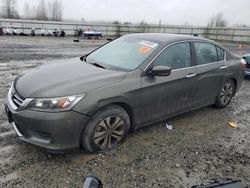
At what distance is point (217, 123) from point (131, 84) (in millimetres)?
2219

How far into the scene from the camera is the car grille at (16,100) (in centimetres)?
302

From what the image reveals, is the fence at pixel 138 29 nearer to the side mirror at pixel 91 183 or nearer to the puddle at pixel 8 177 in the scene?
the puddle at pixel 8 177

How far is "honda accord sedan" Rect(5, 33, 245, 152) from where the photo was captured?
9.49ft

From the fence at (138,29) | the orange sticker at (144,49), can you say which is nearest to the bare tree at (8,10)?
the fence at (138,29)

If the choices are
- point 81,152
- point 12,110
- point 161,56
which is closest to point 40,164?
point 81,152

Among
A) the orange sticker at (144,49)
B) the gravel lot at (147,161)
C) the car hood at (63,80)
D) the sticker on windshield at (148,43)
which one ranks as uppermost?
the sticker on windshield at (148,43)

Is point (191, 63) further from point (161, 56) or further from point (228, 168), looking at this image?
point (228, 168)

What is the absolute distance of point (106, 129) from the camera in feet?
10.8

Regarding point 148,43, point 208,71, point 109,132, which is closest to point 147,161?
point 109,132

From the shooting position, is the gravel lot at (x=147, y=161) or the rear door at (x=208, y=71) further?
the rear door at (x=208, y=71)

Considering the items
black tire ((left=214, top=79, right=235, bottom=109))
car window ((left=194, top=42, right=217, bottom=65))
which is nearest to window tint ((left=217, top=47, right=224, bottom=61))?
car window ((left=194, top=42, right=217, bottom=65))

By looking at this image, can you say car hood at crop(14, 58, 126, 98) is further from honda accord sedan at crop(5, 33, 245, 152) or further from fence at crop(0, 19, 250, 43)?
fence at crop(0, 19, 250, 43)

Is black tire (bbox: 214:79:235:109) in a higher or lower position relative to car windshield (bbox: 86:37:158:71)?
lower

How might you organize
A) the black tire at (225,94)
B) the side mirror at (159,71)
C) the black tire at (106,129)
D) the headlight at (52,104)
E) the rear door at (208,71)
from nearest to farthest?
the headlight at (52,104) < the black tire at (106,129) < the side mirror at (159,71) < the rear door at (208,71) < the black tire at (225,94)
